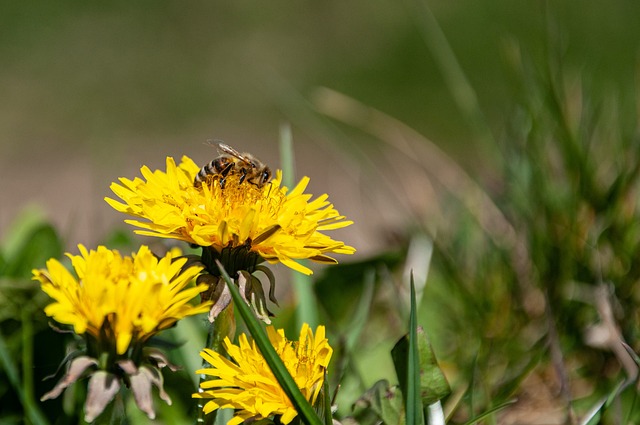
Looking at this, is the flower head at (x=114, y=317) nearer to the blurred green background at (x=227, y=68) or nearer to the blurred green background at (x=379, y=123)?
the blurred green background at (x=379, y=123)

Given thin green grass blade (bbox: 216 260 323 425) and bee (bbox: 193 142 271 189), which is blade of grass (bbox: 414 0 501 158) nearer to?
bee (bbox: 193 142 271 189)

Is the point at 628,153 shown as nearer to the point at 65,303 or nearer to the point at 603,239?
the point at 603,239

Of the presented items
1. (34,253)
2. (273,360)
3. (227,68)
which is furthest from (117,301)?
(227,68)

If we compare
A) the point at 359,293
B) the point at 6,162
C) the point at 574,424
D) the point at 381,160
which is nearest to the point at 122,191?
the point at 574,424

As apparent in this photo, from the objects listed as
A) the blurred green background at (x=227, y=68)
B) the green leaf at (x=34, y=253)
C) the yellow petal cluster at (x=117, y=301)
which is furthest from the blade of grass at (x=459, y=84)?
the blurred green background at (x=227, y=68)

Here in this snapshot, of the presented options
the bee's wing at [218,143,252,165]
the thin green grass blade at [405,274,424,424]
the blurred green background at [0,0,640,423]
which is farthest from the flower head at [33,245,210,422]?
the blurred green background at [0,0,640,423]
